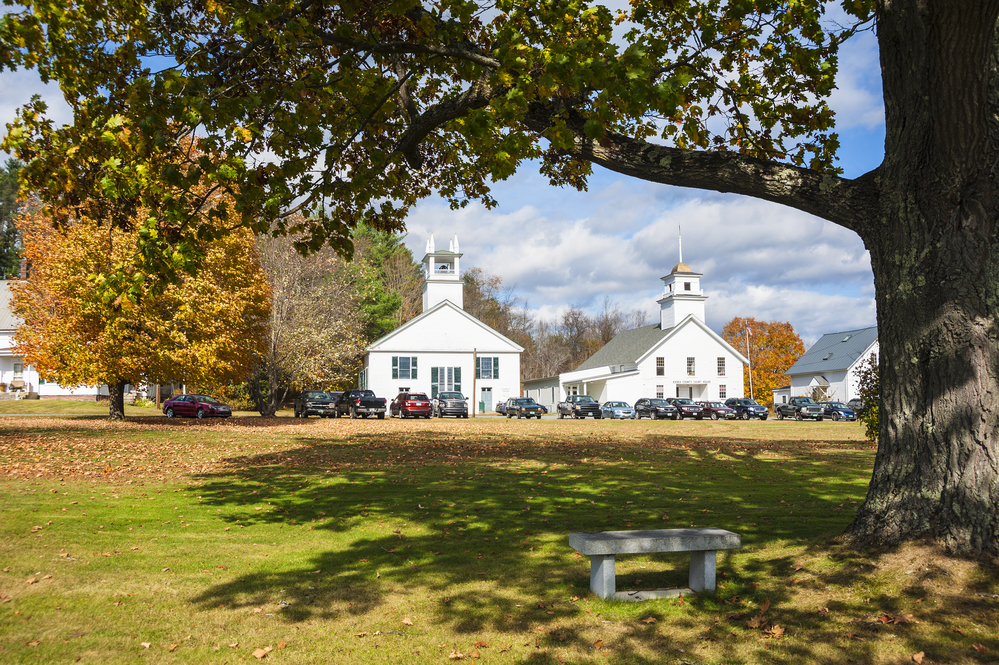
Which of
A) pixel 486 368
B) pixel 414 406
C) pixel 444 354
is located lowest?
pixel 414 406

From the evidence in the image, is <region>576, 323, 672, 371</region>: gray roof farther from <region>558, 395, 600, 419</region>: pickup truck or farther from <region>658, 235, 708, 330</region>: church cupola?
<region>558, 395, 600, 419</region>: pickup truck

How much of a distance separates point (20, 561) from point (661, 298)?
195 ft

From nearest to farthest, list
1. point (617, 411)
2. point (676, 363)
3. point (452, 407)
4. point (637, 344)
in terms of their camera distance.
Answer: point (452, 407) → point (617, 411) → point (676, 363) → point (637, 344)

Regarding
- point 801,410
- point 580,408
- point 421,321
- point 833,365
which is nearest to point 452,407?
point 580,408

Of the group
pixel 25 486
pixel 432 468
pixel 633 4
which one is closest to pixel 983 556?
pixel 633 4

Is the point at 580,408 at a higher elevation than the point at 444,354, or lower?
lower

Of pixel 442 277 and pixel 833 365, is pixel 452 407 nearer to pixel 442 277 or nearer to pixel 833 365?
pixel 442 277

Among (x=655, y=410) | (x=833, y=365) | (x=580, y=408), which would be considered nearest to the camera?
(x=655, y=410)

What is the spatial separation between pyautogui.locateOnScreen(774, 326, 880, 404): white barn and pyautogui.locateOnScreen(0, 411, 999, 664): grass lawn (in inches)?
2148

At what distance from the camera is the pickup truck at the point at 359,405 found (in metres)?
42.1

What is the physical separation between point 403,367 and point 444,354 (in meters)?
3.24

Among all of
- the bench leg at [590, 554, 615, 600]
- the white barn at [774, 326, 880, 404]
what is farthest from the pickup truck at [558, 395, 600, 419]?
the bench leg at [590, 554, 615, 600]

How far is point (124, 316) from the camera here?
2361 centimetres

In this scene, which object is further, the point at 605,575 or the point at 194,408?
the point at 194,408
